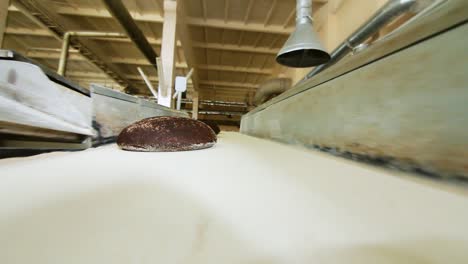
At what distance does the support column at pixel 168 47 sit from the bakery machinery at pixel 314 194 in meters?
1.68

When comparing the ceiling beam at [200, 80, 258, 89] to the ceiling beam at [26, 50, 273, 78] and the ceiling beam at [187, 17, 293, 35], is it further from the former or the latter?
the ceiling beam at [187, 17, 293, 35]

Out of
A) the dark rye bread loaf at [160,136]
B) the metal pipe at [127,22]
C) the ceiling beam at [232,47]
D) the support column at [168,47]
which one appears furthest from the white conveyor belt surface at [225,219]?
the ceiling beam at [232,47]

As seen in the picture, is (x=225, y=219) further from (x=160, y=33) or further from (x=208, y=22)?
(x=160, y=33)

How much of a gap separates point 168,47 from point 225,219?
2467 millimetres

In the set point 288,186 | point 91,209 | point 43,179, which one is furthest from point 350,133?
point 43,179

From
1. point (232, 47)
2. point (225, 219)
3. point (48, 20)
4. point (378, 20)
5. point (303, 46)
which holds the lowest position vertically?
point (225, 219)

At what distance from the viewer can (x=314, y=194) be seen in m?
0.34

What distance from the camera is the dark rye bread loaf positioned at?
2.53 feet

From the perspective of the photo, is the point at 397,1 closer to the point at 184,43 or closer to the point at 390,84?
the point at 390,84

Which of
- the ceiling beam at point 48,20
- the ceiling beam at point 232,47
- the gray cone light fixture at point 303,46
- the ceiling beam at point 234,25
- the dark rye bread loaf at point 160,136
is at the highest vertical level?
the ceiling beam at point 234,25

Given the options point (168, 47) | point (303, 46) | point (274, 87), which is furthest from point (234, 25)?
point (303, 46)

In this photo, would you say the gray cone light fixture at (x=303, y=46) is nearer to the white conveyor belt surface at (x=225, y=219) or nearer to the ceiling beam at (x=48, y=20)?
the white conveyor belt surface at (x=225, y=219)

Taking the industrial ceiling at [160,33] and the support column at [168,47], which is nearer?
the support column at [168,47]

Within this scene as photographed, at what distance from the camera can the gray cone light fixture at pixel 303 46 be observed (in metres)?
1.61
